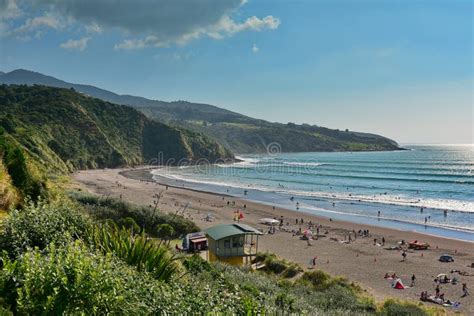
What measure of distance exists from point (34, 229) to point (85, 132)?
312 ft

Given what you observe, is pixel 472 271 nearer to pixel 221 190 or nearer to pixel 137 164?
pixel 221 190

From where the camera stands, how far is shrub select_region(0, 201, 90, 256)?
6.51 meters

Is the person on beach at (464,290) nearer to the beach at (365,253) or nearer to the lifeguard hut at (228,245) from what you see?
the beach at (365,253)

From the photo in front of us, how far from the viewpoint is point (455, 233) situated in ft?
113

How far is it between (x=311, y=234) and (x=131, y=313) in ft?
96.6

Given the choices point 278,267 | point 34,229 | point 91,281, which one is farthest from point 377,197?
point 91,281

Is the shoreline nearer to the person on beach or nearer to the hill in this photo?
the person on beach

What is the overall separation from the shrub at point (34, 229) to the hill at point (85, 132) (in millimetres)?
54222

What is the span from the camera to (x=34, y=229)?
688cm

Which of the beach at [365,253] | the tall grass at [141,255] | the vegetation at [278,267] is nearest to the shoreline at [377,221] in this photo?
the beach at [365,253]

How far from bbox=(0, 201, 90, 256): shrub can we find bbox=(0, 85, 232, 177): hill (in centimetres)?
5422

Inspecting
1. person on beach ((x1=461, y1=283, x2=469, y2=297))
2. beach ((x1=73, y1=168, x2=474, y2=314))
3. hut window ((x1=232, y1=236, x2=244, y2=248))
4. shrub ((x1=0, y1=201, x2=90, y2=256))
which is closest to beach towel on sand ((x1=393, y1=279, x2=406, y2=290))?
beach ((x1=73, y1=168, x2=474, y2=314))

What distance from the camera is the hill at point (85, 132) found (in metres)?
76.5

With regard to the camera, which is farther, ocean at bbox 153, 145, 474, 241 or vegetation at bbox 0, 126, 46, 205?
ocean at bbox 153, 145, 474, 241
